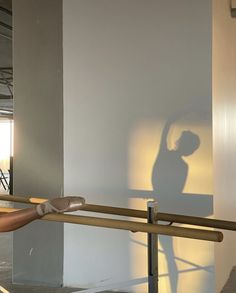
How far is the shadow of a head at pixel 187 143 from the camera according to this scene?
3.54m

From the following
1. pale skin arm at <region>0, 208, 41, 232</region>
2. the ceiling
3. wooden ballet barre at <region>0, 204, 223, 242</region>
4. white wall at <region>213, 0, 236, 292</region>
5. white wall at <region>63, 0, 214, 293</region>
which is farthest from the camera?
the ceiling

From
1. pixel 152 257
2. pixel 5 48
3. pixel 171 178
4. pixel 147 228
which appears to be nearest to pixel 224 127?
pixel 171 178

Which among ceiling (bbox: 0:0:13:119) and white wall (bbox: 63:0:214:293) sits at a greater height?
ceiling (bbox: 0:0:13:119)

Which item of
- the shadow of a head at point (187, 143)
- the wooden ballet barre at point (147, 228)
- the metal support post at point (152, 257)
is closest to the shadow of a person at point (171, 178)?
the shadow of a head at point (187, 143)

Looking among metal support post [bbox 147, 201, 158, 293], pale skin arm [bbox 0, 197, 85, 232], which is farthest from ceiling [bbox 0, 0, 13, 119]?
pale skin arm [bbox 0, 197, 85, 232]

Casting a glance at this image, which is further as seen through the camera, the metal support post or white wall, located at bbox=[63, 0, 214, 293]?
white wall, located at bbox=[63, 0, 214, 293]

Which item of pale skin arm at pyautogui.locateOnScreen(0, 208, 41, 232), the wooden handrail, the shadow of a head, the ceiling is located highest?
the ceiling

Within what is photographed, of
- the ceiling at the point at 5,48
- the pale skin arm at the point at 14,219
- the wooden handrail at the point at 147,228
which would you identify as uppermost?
the ceiling at the point at 5,48

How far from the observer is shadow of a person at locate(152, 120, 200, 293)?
3.59 meters

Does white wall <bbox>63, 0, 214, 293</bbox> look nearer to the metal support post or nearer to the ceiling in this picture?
the metal support post

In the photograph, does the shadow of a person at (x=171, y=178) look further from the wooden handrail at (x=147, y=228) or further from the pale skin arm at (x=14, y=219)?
the pale skin arm at (x=14, y=219)

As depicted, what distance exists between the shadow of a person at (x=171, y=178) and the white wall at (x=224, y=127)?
10.2 inches

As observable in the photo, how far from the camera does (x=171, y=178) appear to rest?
3.63 metres

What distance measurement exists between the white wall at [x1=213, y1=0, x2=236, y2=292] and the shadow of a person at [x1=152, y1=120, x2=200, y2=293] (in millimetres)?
259
